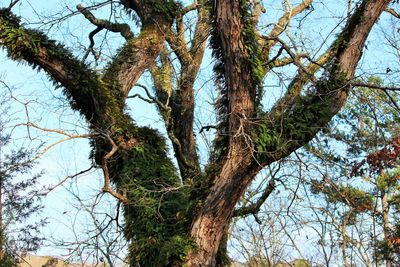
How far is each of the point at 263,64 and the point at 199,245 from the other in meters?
1.77

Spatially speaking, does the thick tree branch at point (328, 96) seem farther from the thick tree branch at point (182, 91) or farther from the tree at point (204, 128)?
the thick tree branch at point (182, 91)

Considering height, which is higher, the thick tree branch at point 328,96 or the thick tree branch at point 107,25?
the thick tree branch at point 107,25

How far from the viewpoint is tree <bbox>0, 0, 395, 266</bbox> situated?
5.16m

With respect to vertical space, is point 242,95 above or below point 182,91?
below

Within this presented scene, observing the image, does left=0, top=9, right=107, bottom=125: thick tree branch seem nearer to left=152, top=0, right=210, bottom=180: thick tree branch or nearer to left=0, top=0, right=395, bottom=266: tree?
left=0, top=0, right=395, bottom=266: tree

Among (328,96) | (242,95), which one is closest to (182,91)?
(242,95)

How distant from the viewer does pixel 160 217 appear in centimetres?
593

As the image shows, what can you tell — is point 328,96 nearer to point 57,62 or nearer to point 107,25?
point 57,62

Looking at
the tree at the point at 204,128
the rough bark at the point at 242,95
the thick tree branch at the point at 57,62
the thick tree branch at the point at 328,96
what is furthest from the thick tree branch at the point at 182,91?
the thick tree branch at the point at 328,96

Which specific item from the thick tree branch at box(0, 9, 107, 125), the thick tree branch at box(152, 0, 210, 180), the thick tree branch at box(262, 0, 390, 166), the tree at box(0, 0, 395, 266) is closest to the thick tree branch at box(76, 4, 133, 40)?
the tree at box(0, 0, 395, 266)

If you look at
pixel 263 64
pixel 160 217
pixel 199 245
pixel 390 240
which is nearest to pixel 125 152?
pixel 160 217

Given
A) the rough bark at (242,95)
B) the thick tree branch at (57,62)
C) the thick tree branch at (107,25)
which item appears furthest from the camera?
the thick tree branch at (107,25)

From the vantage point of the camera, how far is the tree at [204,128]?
516cm

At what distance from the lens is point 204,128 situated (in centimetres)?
660
